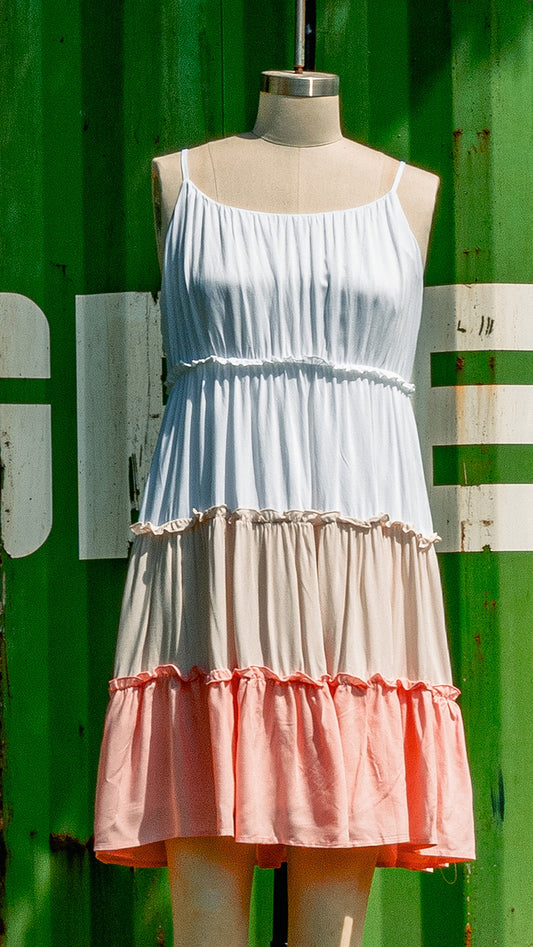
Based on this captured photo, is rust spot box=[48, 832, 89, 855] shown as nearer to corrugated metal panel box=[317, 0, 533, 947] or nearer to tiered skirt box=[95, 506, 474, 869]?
corrugated metal panel box=[317, 0, 533, 947]

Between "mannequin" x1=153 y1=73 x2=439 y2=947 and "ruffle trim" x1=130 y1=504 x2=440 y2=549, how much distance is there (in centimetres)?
42

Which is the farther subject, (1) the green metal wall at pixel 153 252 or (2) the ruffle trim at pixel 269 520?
(1) the green metal wall at pixel 153 252

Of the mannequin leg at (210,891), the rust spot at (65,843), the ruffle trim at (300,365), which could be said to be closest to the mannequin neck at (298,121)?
the ruffle trim at (300,365)

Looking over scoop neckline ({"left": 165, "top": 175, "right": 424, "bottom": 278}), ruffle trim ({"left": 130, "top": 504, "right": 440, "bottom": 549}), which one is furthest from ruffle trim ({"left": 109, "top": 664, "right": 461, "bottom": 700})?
scoop neckline ({"left": 165, "top": 175, "right": 424, "bottom": 278})

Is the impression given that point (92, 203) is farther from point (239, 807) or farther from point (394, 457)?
point (239, 807)

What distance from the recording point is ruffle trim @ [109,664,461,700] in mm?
1702

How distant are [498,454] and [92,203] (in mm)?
1034

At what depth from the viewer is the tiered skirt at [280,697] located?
168 cm

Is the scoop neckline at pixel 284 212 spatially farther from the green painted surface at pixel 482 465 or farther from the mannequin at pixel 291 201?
the green painted surface at pixel 482 465

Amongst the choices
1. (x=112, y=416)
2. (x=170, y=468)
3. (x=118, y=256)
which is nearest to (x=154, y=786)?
(x=170, y=468)

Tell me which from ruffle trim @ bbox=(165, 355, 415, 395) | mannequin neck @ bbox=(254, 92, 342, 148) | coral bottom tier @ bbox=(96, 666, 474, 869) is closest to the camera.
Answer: coral bottom tier @ bbox=(96, 666, 474, 869)

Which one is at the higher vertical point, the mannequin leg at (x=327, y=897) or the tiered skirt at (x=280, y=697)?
the tiered skirt at (x=280, y=697)

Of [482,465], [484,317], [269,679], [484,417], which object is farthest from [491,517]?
[269,679]

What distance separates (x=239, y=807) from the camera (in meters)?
1.66
